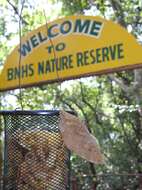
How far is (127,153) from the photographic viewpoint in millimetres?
15773

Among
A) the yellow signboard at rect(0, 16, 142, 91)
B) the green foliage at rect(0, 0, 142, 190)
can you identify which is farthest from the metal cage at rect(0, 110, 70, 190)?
the green foliage at rect(0, 0, 142, 190)

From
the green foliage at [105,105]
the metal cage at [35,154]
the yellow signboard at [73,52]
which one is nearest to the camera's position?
the metal cage at [35,154]

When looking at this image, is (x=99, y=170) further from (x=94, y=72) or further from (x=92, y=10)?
(x=94, y=72)

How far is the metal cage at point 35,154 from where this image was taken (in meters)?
1.79

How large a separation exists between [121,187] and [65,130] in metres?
12.8

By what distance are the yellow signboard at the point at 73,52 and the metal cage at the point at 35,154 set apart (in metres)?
2.86

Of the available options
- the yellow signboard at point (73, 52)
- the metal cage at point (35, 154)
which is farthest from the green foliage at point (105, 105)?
the metal cage at point (35, 154)

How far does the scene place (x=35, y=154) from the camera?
179 centimetres

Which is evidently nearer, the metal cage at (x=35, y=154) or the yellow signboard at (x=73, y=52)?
the metal cage at (x=35, y=154)

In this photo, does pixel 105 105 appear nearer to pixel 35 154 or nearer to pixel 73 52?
pixel 73 52

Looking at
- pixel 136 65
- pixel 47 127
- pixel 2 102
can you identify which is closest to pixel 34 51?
pixel 136 65

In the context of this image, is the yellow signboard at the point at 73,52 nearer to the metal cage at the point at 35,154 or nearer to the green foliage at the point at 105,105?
the metal cage at the point at 35,154

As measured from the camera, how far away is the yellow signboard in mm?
4913

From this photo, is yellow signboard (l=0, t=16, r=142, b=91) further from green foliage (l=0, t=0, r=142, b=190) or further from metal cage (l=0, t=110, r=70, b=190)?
green foliage (l=0, t=0, r=142, b=190)
